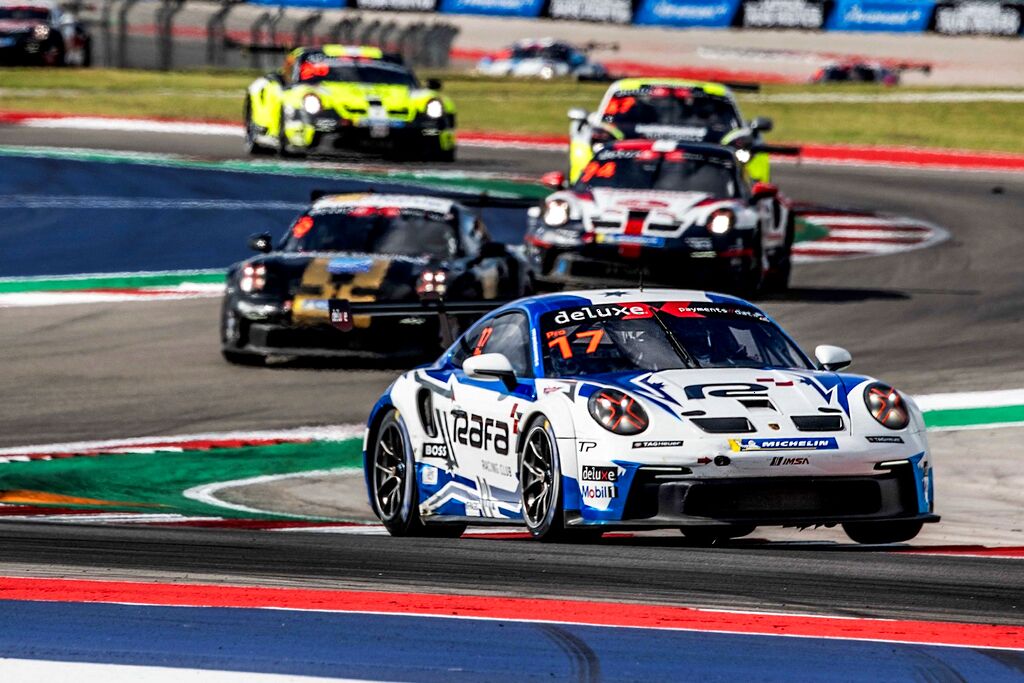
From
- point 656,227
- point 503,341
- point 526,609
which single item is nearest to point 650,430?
point 503,341

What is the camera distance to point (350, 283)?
1553 cm

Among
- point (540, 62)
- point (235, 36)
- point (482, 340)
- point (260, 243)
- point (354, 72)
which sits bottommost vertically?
point (540, 62)

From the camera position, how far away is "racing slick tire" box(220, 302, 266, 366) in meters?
15.6

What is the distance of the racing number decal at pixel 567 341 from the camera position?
374 inches

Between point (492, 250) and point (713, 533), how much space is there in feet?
23.9

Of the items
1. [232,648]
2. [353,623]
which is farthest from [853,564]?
[232,648]

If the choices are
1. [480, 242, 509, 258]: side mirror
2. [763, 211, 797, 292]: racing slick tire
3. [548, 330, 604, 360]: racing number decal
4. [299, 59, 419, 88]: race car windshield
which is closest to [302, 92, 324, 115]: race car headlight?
[299, 59, 419, 88]: race car windshield

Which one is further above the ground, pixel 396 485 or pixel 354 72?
pixel 396 485

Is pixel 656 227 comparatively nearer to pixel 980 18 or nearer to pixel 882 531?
pixel 882 531

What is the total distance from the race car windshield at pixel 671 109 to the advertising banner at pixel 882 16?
97.6 ft

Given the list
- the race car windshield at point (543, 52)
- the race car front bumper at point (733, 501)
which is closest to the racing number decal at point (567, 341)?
the race car front bumper at point (733, 501)

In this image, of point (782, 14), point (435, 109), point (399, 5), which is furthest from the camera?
point (782, 14)

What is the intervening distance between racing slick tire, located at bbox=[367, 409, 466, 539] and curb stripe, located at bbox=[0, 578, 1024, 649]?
2.76 m

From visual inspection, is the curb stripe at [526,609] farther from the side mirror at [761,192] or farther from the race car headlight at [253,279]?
the side mirror at [761,192]
